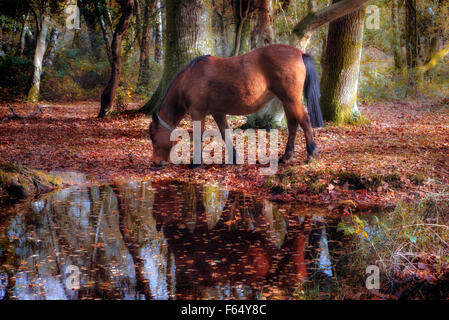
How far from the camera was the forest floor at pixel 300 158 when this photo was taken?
7.33 m

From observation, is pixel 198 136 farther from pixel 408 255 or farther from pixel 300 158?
pixel 408 255

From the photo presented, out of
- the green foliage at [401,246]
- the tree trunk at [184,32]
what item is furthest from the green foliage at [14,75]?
the green foliage at [401,246]

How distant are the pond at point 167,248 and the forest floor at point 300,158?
2.39 ft

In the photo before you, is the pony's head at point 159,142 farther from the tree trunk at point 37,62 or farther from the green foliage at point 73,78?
the green foliage at point 73,78

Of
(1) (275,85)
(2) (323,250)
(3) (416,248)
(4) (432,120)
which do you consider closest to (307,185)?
(1) (275,85)

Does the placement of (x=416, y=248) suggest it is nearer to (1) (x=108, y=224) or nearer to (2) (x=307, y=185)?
(2) (x=307, y=185)

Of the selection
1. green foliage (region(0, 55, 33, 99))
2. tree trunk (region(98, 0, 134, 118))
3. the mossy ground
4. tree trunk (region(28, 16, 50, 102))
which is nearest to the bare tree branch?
tree trunk (region(98, 0, 134, 118))

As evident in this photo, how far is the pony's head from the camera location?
864cm

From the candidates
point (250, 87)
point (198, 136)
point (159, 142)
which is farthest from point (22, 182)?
point (250, 87)

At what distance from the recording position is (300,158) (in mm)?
8914

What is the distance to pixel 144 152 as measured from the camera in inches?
395
